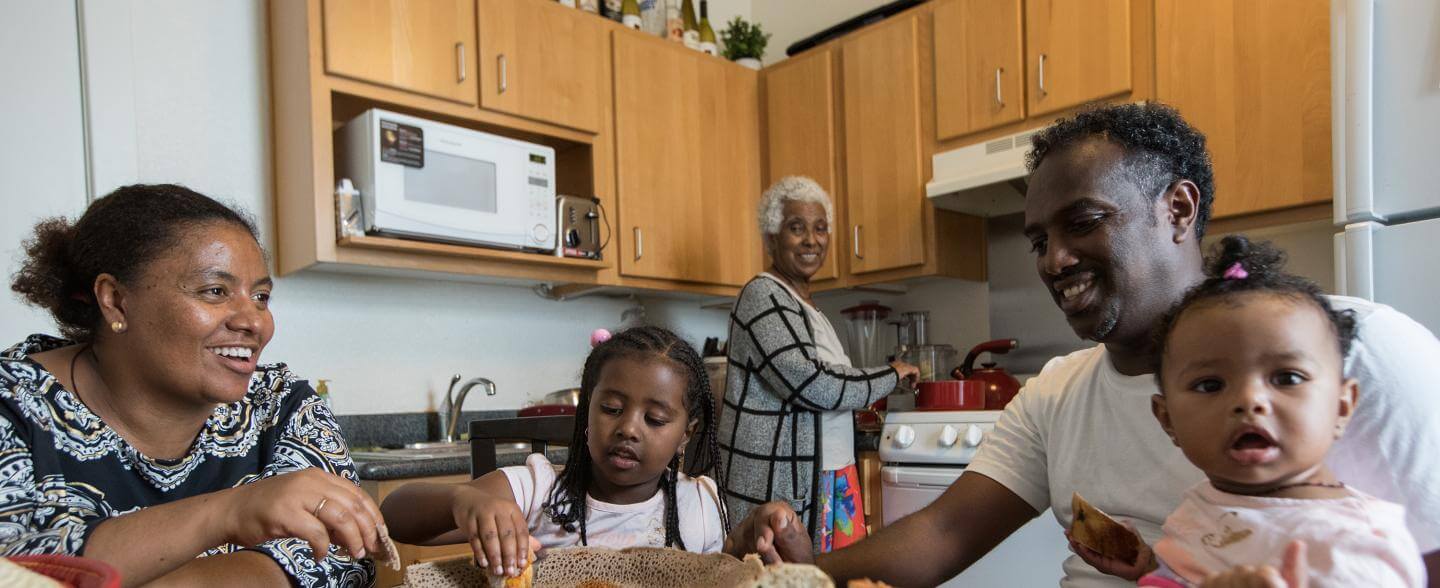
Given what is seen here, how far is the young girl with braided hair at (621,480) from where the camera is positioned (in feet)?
4.26

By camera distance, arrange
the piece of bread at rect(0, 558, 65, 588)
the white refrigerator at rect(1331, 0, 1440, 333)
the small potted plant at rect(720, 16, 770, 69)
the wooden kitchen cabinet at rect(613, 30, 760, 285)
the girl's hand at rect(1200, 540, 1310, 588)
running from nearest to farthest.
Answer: the piece of bread at rect(0, 558, 65, 588) < the girl's hand at rect(1200, 540, 1310, 588) < the white refrigerator at rect(1331, 0, 1440, 333) < the wooden kitchen cabinet at rect(613, 30, 760, 285) < the small potted plant at rect(720, 16, 770, 69)

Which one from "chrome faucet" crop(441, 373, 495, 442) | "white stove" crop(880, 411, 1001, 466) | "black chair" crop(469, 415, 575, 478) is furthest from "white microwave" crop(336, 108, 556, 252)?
"white stove" crop(880, 411, 1001, 466)

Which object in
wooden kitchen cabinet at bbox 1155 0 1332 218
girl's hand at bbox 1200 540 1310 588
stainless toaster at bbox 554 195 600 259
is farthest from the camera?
stainless toaster at bbox 554 195 600 259

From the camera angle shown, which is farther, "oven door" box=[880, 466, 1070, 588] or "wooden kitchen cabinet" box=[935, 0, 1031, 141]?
"wooden kitchen cabinet" box=[935, 0, 1031, 141]

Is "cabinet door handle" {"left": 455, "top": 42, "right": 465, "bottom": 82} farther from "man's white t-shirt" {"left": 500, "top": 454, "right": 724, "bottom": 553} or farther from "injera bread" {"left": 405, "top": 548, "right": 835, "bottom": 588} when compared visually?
"injera bread" {"left": 405, "top": 548, "right": 835, "bottom": 588}

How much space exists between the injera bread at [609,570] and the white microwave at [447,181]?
203 cm

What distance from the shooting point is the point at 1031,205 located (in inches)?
48.3

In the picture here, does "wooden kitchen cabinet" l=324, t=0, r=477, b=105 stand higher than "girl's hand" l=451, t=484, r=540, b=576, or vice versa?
"wooden kitchen cabinet" l=324, t=0, r=477, b=105

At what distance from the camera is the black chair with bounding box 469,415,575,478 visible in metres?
1.64

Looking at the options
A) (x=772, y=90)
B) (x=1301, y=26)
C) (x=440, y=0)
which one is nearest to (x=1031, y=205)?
(x=1301, y=26)

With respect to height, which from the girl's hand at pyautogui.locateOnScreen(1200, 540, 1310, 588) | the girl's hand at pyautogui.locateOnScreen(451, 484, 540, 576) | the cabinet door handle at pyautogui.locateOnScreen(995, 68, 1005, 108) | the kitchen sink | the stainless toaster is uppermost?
the cabinet door handle at pyautogui.locateOnScreen(995, 68, 1005, 108)

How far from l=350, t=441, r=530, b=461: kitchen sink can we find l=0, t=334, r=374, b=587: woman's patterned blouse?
4.07ft

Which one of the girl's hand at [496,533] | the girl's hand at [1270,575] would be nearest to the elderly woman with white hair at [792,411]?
the girl's hand at [496,533]

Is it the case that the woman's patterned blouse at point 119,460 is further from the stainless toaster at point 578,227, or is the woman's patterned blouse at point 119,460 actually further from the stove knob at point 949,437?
the stainless toaster at point 578,227
